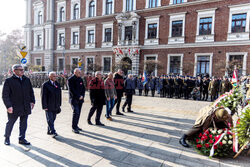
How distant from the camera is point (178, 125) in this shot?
6.45 meters

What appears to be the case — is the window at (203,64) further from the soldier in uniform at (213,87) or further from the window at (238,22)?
the soldier in uniform at (213,87)

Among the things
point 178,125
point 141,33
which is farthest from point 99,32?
point 178,125

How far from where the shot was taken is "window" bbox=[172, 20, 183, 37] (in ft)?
70.6

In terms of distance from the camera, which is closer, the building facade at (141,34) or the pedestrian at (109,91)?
the pedestrian at (109,91)

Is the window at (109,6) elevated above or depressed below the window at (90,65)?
above

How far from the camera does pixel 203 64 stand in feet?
66.6

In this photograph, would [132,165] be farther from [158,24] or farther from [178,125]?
[158,24]

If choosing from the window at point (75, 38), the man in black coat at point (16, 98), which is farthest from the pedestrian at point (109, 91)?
the window at point (75, 38)

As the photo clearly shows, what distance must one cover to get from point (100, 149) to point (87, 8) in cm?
2845

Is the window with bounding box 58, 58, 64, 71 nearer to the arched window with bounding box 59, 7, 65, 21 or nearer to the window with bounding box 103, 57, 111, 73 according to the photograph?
the arched window with bounding box 59, 7, 65, 21

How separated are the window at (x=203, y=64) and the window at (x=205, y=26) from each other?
9.67ft

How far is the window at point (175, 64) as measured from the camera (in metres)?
21.5

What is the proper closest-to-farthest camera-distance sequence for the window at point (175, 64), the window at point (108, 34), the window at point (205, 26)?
the window at point (205, 26) < the window at point (175, 64) < the window at point (108, 34)

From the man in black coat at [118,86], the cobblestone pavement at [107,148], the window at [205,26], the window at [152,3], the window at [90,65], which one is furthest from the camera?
the window at [90,65]
